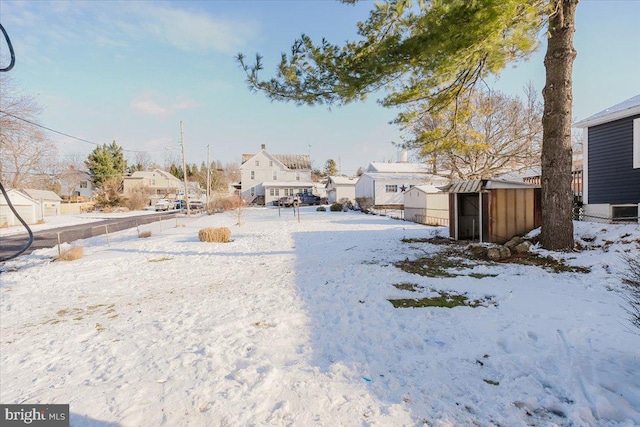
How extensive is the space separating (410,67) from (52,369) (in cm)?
849

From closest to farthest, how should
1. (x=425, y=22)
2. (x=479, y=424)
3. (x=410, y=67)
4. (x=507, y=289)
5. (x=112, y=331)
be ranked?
(x=479, y=424) < (x=112, y=331) < (x=507, y=289) < (x=425, y=22) < (x=410, y=67)

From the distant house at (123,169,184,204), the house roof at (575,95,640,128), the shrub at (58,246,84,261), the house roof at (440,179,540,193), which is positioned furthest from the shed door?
the distant house at (123,169,184,204)

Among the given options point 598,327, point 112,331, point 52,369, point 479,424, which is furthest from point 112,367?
point 598,327

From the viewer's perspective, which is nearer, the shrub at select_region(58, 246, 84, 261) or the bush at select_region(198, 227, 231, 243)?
the shrub at select_region(58, 246, 84, 261)

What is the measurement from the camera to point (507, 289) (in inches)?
224

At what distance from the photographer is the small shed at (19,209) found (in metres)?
25.6

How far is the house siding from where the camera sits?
10.2 meters

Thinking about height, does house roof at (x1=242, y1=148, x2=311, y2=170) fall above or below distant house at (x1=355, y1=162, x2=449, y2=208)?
above

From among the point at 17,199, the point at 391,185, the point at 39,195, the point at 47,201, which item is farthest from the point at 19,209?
the point at 391,185

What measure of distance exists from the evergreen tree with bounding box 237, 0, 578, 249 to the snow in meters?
2.25

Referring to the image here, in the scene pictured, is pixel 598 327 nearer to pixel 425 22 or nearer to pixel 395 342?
pixel 395 342

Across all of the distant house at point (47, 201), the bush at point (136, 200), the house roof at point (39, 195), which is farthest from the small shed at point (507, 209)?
the bush at point (136, 200)

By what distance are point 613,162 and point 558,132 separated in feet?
17.5

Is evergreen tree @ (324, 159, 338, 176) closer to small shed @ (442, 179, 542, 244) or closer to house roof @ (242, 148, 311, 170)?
house roof @ (242, 148, 311, 170)
